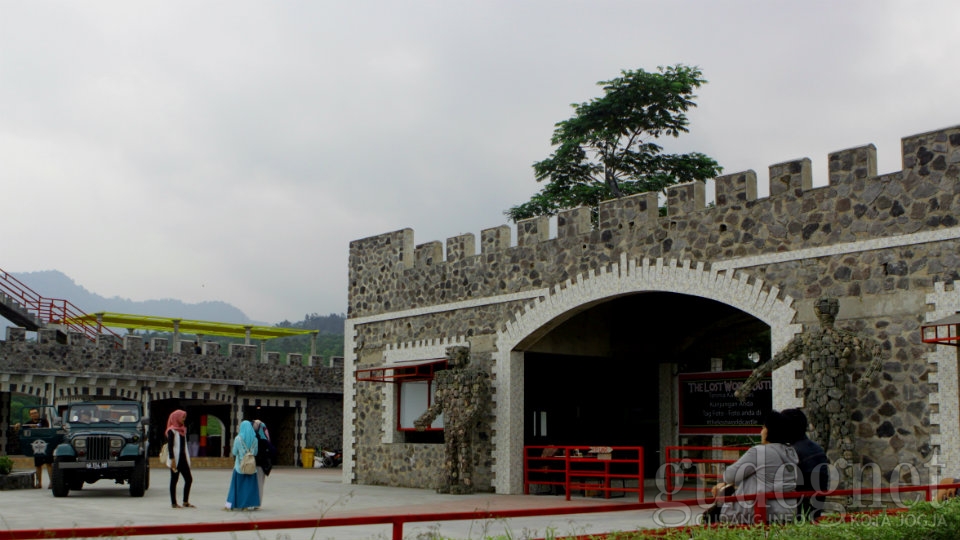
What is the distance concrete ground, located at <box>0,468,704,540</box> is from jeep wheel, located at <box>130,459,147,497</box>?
0.52 ft

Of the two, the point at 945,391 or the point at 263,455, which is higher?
the point at 945,391

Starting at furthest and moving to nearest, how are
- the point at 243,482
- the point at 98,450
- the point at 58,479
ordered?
the point at 98,450, the point at 58,479, the point at 243,482

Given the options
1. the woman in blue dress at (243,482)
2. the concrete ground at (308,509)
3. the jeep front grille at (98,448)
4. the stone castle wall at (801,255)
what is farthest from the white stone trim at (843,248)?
the jeep front grille at (98,448)

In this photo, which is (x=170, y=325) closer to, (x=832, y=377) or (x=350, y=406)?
(x=350, y=406)

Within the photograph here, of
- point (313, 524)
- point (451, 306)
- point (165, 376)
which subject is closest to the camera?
point (313, 524)

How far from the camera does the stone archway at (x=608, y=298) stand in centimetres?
1403

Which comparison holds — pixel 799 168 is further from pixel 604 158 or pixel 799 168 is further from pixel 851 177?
pixel 604 158

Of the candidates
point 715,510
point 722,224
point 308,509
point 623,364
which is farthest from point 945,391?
point 623,364

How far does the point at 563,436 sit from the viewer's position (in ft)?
68.1

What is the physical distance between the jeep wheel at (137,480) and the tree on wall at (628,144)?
1875cm

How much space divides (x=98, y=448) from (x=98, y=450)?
34mm

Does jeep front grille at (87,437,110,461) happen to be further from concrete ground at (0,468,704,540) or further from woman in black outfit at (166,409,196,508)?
woman in black outfit at (166,409,196,508)

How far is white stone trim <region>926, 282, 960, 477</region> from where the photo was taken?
12195 mm

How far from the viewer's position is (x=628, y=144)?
111 ft
